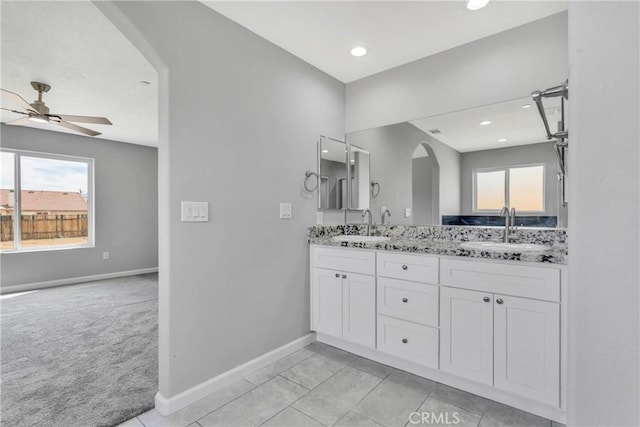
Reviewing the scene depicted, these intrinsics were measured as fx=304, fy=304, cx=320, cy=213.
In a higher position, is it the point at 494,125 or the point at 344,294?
the point at 494,125

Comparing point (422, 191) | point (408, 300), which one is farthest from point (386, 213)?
point (408, 300)

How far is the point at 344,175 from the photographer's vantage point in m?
2.95

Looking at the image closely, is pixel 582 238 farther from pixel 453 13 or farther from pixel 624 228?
pixel 453 13

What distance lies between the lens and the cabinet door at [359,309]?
2174 mm

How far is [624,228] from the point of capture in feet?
1.34

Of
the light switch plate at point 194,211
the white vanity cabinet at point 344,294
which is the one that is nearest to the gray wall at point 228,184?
the light switch plate at point 194,211

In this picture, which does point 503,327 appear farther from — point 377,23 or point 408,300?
point 377,23

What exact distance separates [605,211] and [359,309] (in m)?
1.94

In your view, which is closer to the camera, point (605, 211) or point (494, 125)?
point (605, 211)

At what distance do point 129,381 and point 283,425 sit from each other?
115 centimetres

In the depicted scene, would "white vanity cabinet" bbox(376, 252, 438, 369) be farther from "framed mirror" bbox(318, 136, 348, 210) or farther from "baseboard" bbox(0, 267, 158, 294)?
"baseboard" bbox(0, 267, 158, 294)

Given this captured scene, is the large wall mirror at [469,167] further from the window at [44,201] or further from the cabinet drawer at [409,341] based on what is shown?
the window at [44,201]

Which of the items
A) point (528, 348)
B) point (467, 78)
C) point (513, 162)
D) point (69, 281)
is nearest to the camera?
point (528, 348)

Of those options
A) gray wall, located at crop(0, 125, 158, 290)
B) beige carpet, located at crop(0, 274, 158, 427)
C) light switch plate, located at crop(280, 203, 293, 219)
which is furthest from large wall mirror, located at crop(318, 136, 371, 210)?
gray wall, located at crop(0, 125, 158, 290)
